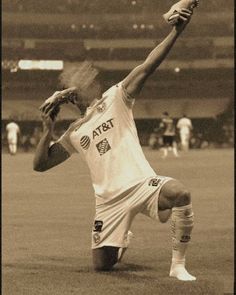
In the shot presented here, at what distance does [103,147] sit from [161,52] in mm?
903

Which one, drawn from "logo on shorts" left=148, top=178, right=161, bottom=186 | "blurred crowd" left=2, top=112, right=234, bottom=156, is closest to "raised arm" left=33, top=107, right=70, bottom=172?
"logo on shorts" left=148, top=178, right=161, bottom=186

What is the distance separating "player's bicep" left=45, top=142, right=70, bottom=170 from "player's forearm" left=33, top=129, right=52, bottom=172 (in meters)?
0.06

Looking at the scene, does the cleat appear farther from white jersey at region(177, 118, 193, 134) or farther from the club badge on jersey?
white jersey at region(177, 118, 193, 134)

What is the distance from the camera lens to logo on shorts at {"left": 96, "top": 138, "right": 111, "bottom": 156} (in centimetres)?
592

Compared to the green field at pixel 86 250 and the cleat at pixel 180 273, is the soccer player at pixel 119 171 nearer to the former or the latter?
the cleat at pixel 180 273

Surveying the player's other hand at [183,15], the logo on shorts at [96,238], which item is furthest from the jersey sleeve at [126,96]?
the logo on shorts at [96,238]

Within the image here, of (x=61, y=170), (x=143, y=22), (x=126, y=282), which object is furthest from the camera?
(x=143, y=22)

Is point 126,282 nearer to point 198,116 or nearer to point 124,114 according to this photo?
point 124,114

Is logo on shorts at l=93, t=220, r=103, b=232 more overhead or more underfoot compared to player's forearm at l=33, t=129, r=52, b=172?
more underfoot

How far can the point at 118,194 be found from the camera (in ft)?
19.3

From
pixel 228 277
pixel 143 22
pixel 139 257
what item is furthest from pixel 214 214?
pixel 143 22

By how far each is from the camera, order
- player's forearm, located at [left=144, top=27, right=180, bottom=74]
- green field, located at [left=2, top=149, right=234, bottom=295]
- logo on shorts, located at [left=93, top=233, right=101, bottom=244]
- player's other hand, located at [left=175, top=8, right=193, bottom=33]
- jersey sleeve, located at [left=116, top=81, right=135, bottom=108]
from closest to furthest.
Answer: player's other hand, located at [left=175, top=8, right=193, bottom=33] < player's forearm, located at [left=144, top=27, right=180, bottom=74] < green field, located at [left=2, top=149, right=234, bottom=295] < jersey sleeve, located at [left=116, top=81, right=135, bottom=108] < logo on shorts, located at [left=93, top=233, right=101, bottom=244]

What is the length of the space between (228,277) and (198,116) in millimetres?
44341

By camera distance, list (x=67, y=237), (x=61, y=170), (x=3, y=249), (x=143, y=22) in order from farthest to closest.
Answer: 1. (x=143, y=22)
2. (x=61, y=170)
3. (x=67, y=237)
4. (x=3, y=249)
